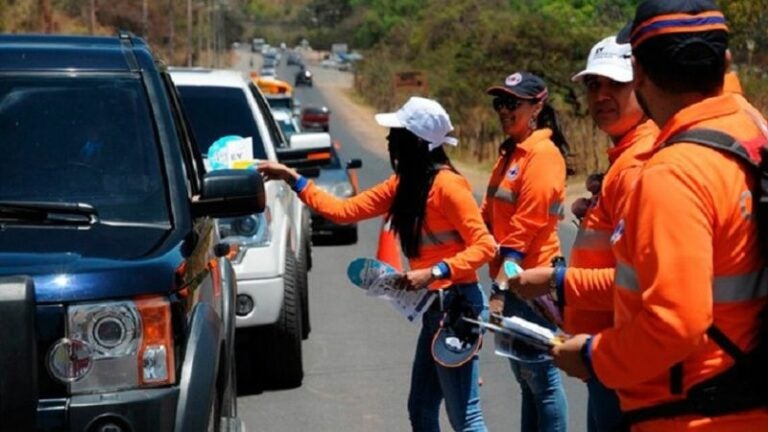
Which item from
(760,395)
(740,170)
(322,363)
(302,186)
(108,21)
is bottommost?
(108,21)

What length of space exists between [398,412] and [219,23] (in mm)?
104763

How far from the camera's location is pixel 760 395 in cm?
309

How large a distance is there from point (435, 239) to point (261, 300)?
8.90 feet

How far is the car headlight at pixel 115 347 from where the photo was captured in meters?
3.83

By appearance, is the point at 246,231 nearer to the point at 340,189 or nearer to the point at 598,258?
the point at 598,258

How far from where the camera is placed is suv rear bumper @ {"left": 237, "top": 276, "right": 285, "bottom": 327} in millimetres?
7969

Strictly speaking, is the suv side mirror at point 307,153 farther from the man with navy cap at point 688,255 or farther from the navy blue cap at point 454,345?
the man with navy cap at point 688,255

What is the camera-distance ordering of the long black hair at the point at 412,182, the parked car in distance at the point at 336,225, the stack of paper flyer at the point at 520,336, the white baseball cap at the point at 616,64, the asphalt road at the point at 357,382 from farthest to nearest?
the parked car in distance at the point at 336,225
the asphalt road at the point at 357,382
the long black hair at the point at 412,182
the white baseball cap at the point at 616,64
the stack of paper flyer at the point at 520,336

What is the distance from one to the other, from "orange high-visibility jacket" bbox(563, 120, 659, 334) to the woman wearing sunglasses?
4.01ft

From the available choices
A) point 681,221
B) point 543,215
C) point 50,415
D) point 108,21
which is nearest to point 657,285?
point 681,221

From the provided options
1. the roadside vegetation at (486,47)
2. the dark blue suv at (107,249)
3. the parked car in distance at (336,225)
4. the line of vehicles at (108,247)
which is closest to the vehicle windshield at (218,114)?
the roadside vegetation at (486,47)

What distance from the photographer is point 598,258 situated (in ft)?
13.0

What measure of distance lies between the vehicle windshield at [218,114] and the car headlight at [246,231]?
1083 millimetres

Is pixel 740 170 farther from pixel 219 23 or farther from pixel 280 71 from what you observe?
pixel 280 71
